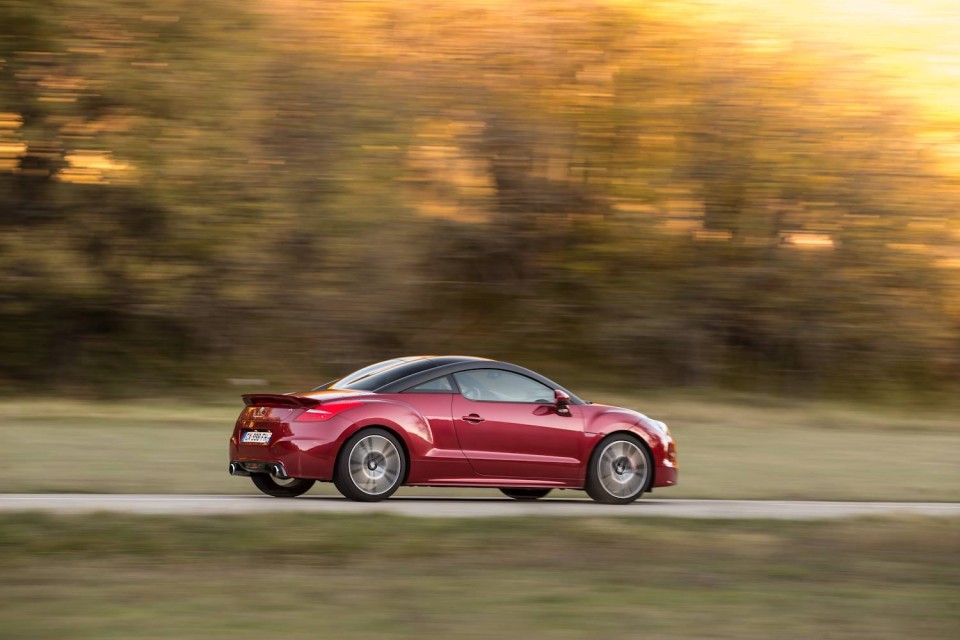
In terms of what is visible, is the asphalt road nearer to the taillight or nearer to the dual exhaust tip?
the dual exhaust tip

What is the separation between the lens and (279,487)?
13.4 m

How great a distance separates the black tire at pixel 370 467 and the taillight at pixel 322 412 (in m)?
0.26

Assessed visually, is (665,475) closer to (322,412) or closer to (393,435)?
(393,435)

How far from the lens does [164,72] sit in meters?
27.5

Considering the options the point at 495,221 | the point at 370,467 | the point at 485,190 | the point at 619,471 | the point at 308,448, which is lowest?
the point at 619,471

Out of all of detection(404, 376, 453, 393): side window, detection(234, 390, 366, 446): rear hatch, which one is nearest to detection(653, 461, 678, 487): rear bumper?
detection(404, 376, 453, 393): side window

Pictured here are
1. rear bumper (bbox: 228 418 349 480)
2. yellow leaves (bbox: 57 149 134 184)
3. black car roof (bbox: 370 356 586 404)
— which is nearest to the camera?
rear bumper (bbox: 228 418 349 480)

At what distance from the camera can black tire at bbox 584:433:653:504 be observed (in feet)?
43.9

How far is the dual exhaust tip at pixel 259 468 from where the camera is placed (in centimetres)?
1215

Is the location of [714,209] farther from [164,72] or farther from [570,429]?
[570,429]

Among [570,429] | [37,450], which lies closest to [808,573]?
[570,429]

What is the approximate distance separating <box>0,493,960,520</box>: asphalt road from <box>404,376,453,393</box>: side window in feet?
3.35

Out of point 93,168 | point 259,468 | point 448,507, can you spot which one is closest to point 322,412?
point 259,468

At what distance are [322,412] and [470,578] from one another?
3697 millimetres
